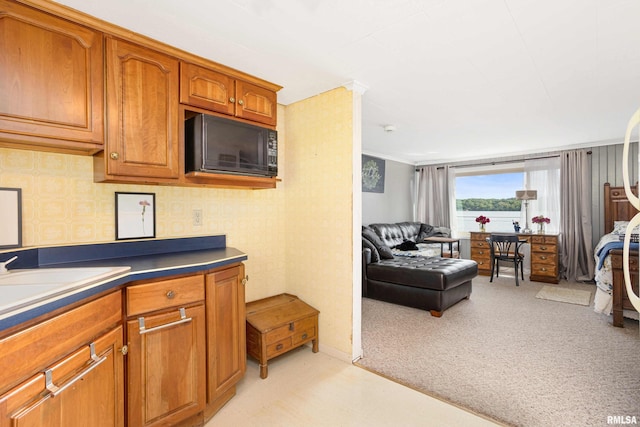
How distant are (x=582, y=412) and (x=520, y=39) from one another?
7.51ft

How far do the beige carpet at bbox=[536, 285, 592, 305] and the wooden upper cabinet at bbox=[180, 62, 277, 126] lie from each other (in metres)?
4.30

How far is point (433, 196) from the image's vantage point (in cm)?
668

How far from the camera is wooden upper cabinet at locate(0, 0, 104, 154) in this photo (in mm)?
1420

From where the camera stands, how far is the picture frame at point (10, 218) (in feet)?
5.25

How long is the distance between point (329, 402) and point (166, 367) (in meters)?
1.02

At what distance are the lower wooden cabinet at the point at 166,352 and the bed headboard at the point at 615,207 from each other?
19.5 feet

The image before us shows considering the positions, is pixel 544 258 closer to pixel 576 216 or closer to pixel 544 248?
pixel 544 248

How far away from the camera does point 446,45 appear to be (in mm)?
1972

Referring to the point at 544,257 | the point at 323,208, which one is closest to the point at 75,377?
the point at 323,208

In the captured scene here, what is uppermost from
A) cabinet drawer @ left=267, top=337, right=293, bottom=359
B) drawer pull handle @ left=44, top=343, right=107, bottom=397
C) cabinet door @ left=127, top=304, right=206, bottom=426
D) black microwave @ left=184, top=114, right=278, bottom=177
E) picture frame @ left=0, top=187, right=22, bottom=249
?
black microwave @ left=184, top=114, right=278, bottom=177

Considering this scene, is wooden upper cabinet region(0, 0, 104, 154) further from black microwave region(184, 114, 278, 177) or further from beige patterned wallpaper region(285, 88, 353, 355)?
beige patterned wallpaper region(285, 88, 353, 355)

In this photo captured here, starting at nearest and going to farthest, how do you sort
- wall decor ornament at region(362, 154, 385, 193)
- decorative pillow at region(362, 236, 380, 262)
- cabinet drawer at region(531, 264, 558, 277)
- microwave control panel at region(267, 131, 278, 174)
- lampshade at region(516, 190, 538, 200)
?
microwave control panel at region(267, 131, 278, 174) → decorative pillow at region(362, 236, 380, 262) → cabinet drawer at region(531, 264, 558, 277) → lampshade at region(516, 190, 538, 200) → wall decor ornament at region(362, 154, 385, 193)

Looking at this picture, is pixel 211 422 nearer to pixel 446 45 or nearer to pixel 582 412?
pixel 582 412

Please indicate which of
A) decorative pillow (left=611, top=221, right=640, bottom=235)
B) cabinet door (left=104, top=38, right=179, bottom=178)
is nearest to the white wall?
decorative pillow (left=611, top=221, right=640, bottom=235)
